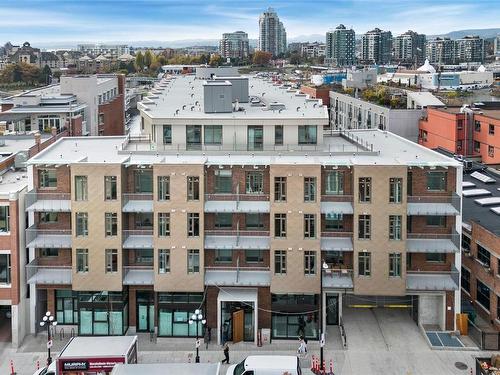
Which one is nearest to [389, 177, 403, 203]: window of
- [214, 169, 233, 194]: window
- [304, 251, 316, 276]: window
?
[304, 251, 316, 276]: window

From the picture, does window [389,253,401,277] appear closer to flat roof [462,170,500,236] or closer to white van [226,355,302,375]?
flat roof [462,170,500,236]

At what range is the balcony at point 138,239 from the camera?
42219 millimetres

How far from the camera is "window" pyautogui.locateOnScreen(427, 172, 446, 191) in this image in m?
42.3

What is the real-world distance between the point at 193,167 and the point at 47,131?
1620 inches

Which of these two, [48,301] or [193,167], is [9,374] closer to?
[48,301]

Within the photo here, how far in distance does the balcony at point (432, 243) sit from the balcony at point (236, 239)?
30.9 ft

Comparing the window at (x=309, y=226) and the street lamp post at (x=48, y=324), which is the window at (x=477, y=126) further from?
the street lamp post at (x=48, y=324)

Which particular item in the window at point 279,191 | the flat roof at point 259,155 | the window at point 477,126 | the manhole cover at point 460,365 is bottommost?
the manhole cover at point 460,365

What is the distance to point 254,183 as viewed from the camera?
139 ft

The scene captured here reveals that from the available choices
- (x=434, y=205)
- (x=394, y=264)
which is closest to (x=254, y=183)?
(x=394, y=264)

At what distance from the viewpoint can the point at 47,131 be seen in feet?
252

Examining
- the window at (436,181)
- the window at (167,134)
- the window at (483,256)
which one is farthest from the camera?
the window at (167,134)

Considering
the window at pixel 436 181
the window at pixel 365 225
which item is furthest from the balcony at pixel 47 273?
the window at pixel 436 181

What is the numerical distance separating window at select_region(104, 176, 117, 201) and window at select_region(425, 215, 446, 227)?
20541 millimetres
